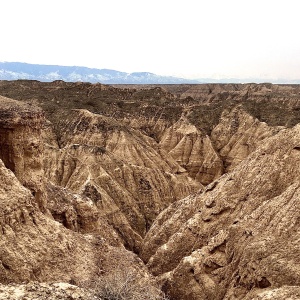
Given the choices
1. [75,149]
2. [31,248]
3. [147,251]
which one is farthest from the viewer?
[75,149]

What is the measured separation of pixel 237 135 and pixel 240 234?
3970 centimetres

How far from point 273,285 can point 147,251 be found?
11216 millimetres

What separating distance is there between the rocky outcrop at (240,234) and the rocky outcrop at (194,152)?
25084mm

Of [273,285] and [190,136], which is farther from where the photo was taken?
[190,136]

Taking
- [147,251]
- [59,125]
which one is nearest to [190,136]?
[59,125]

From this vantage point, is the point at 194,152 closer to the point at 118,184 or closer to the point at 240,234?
the point at 118,184

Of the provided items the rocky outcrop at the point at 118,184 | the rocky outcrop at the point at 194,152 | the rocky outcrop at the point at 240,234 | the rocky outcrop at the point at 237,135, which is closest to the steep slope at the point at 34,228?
the rocky outcrop at the point at 240,234

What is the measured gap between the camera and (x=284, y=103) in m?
65.8

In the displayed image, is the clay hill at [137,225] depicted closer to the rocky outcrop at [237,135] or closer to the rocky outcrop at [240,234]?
the rocky outcrop at [240,234]

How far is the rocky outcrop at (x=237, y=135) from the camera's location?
50.5 m

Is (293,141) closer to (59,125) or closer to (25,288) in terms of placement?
(25,288)

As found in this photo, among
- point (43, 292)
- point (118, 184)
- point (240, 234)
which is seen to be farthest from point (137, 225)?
point (43, 292)

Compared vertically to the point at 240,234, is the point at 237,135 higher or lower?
lower

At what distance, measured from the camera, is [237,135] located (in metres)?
54.5
